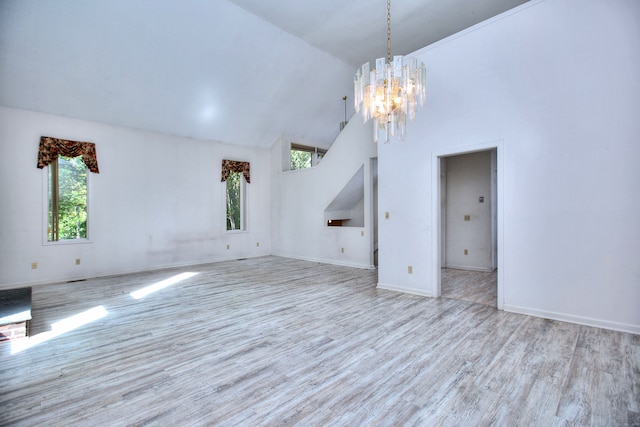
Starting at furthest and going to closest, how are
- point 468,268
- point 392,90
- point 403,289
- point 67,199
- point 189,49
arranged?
point 468,268 < point 67,199 < point 189,49 < point 403,289 < point 392,90

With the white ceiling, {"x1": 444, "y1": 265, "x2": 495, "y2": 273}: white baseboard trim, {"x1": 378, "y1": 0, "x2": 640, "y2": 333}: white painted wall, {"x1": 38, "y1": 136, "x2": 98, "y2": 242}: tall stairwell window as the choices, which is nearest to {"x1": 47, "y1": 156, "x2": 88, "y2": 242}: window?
{"x1": 38, "y1": 136, "x2": 98, "y2": 242}: tall stairwell window

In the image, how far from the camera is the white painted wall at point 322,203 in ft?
22.1

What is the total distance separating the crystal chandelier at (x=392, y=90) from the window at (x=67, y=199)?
596 cm

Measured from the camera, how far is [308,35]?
19.2 ft

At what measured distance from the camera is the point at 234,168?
820 cm

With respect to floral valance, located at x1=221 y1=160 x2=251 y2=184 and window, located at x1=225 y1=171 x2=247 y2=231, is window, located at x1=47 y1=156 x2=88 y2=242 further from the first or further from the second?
window, located at x1=225 y1=171 x2=247 y2=231

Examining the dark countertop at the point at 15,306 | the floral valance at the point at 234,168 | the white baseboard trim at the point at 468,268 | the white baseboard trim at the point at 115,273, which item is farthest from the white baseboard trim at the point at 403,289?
the floral valance at the point at 234,168

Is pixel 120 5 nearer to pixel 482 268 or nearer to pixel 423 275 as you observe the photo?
pixel 423 275

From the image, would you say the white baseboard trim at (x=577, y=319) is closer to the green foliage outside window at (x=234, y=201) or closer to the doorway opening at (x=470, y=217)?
the doorway opening at (x=470, y=217)

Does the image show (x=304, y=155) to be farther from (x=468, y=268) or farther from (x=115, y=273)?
(x=115, y=273)

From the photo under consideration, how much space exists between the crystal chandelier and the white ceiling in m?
2.32

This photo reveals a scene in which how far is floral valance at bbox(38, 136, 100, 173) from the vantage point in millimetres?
5445

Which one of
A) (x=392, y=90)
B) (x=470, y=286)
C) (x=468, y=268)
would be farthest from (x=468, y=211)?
(x=392, y=90)

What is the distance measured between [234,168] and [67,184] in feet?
11.7
